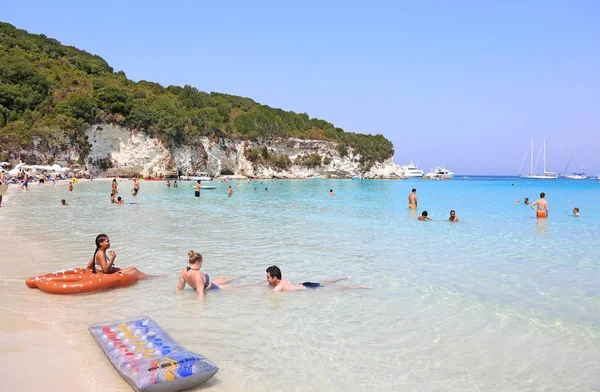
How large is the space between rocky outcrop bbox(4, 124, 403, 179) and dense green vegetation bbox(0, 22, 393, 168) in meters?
1.50

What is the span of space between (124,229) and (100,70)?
280 ft

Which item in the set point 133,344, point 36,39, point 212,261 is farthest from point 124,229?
point 36,39

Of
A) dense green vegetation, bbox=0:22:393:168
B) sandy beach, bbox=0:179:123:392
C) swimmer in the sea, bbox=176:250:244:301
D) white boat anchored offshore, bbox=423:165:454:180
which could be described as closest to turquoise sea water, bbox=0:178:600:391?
sandy beach, bbox=0:179:123:392

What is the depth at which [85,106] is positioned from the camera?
66000mm

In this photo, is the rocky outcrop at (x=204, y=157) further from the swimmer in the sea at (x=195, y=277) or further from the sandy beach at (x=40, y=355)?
the sandy beach at (x=40, y=355)

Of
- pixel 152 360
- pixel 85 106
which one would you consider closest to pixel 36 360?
pixel 152 360

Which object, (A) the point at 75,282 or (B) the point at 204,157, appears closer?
(A) the point at 75,282

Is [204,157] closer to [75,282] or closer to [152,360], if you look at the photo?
[75,282]

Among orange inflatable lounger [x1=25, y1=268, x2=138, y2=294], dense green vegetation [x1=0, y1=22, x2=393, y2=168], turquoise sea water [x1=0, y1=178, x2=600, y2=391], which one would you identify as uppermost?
dense green vegetation [x1=0, y1=22, x2=393, y2=168]

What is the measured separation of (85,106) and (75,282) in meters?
67.4

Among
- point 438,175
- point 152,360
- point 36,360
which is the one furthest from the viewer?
point 438,175

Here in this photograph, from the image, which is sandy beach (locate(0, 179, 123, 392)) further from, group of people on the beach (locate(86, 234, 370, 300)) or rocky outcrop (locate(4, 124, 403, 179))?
rocky outcrop (locate(4, 124, 403, 179))

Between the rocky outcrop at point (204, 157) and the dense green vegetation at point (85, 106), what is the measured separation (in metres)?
1.50

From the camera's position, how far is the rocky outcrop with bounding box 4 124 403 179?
68812 mm
